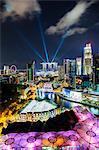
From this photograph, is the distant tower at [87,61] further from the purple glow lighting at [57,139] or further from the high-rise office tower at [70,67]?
the purple glow lighting at [57,139]

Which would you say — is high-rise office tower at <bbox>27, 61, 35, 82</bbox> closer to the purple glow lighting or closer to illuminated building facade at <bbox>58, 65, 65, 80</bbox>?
illuminated building facade at <bbox>58, 65, 65, 80</bbox>

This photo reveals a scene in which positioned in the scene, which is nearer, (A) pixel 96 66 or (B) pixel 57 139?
(B) pixel 57 139

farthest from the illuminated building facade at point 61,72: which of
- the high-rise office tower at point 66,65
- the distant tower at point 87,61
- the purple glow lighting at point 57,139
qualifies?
the purple glow lighting at point 57,139

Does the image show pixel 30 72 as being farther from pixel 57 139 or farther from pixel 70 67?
pixel 57 139

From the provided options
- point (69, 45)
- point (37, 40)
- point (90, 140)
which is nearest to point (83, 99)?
point (90, 140)

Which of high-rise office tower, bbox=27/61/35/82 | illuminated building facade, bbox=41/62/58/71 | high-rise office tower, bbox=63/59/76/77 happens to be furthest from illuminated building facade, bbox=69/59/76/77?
high-rise office tower, bbox=27/61/35/82

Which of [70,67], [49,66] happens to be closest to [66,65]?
[70,67]
